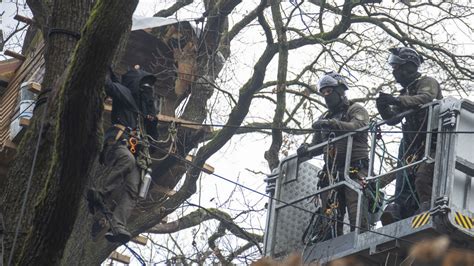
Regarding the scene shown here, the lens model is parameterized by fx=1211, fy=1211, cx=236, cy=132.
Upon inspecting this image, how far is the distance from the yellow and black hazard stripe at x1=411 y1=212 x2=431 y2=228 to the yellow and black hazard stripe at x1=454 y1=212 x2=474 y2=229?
25 cm

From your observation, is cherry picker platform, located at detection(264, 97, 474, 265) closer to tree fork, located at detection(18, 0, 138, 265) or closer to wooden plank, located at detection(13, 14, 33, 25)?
tree fork, located at detection(18, 0, 138, 265)

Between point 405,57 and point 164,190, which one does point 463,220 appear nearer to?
point 405,57

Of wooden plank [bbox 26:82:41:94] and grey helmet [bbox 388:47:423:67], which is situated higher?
wooden plank [bbox 26:82:41:94]

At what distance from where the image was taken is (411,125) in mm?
11508

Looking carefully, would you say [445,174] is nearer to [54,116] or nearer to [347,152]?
[347,152]

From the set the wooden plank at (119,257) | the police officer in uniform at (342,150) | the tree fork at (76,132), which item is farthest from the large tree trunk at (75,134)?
the wooden plank at (119,257)

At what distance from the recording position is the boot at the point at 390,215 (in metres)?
11.2

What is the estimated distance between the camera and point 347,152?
11.9 m

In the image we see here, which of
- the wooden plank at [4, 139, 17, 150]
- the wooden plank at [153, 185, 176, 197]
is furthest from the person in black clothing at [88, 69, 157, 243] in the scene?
the wooden plank at [153, 185, 176, 197]

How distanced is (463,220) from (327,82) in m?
2.52

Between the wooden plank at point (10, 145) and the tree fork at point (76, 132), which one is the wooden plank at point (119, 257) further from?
the tree fork at point (76, 132)

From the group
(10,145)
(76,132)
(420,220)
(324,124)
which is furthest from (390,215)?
(10,145)

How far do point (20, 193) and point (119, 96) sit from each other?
1550 mm

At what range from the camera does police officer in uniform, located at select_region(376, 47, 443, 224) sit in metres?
11.1
